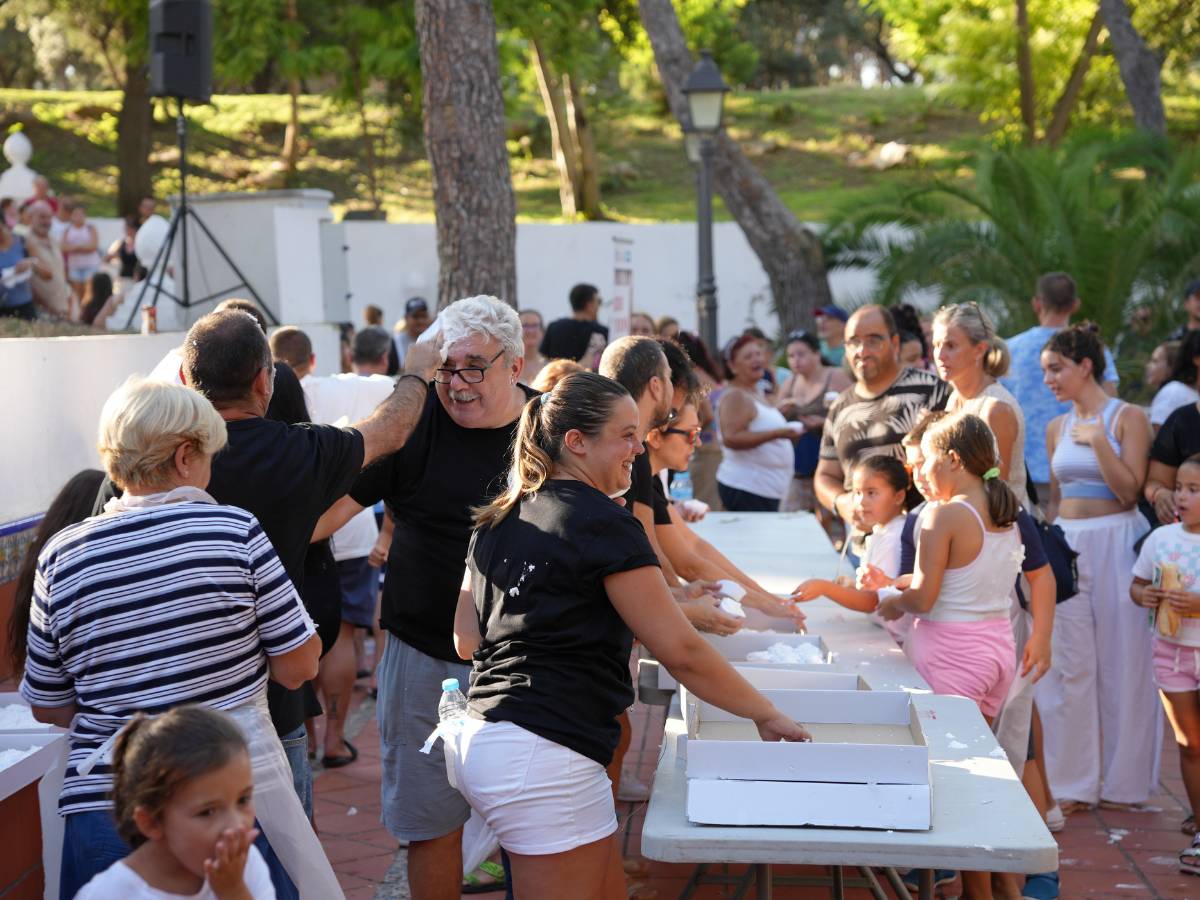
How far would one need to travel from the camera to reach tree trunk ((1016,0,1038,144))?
94.1 ft

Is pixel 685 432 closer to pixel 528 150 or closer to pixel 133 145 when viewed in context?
pixel 133 145

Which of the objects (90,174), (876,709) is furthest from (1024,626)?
(90,174)

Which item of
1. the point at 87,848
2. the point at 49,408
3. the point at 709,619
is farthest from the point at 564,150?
the point at 87,848

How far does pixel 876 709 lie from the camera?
3266 mm

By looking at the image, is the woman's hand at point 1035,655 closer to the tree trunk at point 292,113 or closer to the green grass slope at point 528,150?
the tree trunk at point 292,113

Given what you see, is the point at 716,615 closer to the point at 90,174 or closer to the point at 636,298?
the point at 636,298

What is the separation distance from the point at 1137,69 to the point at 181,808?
18.2m

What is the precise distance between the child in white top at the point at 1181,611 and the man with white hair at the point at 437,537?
2567mm

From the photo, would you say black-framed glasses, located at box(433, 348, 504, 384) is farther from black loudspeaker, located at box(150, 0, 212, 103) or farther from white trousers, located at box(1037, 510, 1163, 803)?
black loudspeaker, located at box(150, 0, 212, 103)

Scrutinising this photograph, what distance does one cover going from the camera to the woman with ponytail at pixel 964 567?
4.16 meters

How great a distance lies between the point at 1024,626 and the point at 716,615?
1.39 m

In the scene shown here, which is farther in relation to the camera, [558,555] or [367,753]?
[367,753]

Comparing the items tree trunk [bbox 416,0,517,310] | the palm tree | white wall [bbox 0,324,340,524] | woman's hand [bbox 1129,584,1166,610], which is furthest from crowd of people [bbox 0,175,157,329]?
woman's hand [bbox 1129,584,1166,610]

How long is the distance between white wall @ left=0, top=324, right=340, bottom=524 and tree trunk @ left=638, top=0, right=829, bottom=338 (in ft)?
34.8
